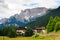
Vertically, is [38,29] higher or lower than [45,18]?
lower

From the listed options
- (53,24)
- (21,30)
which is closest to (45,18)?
(53,24)

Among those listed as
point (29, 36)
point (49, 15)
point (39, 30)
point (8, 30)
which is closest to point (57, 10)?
point (49, 15)

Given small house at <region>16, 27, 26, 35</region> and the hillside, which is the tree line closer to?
the hillside

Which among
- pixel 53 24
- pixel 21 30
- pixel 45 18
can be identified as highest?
pixel 45 18

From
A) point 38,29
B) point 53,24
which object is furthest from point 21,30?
point 53,24

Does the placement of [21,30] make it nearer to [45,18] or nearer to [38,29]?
[38,29]

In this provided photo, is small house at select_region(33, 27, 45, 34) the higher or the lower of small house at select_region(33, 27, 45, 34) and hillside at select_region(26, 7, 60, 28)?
the lower

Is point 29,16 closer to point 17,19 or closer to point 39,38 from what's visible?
point 17,19

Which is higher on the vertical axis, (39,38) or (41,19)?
(41,19)

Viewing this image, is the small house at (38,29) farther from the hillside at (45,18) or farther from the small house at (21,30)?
the small house at (21,30)

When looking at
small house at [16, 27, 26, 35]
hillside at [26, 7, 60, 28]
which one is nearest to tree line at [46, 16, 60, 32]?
hillside at [26, 7, 60, 28]

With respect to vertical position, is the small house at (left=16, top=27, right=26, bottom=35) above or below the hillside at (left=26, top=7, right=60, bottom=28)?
below

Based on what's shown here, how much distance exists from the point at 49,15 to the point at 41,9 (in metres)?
0.28

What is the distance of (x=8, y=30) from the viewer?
4.52m
